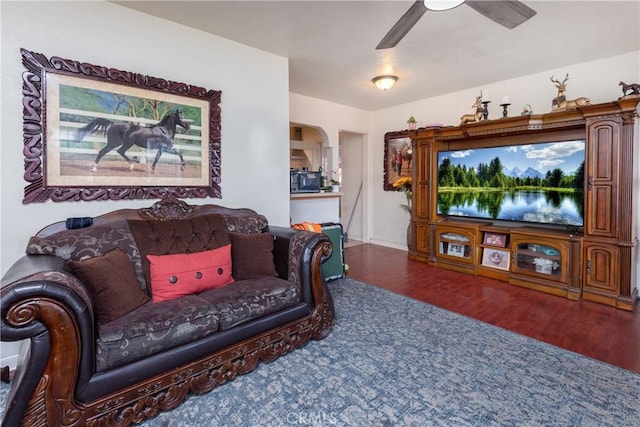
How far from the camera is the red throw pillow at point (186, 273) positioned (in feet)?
6.43

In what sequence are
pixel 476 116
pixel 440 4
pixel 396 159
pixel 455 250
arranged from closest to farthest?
pixel 440 4 → pixel 476 116 → pixel 455 250 → pixel 396 159

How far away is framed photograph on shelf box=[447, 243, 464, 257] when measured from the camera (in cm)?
421

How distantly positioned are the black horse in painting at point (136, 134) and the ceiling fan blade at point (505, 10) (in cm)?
237

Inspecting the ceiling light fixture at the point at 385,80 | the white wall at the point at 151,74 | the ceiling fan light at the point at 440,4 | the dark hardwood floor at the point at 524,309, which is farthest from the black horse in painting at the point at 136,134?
the dark hardwood floor at the point at 524,309

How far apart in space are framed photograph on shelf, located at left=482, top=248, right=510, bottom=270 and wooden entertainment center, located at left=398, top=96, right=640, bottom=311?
0.04 feet

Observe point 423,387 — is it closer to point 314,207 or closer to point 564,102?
point 314,207

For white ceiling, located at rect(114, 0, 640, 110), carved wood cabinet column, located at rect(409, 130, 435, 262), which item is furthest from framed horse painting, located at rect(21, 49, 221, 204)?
carved wood cabinet column, located at rect(409, 130, 435, 262)

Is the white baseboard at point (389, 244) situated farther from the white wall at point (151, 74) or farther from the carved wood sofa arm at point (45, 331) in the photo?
the carved wood sofa arm at point (45, 331)

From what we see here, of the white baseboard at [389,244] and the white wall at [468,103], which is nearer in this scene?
the white wall at [468,103]

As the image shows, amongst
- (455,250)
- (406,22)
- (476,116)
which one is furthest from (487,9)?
(455,250)

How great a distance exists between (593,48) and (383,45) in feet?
7.95

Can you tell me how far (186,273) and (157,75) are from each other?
1.71 meters

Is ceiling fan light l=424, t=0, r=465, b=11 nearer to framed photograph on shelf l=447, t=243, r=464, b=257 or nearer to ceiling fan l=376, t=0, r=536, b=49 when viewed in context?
ceiling fan l=376, t=0, r=536, b=49

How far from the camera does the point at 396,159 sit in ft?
18.2
